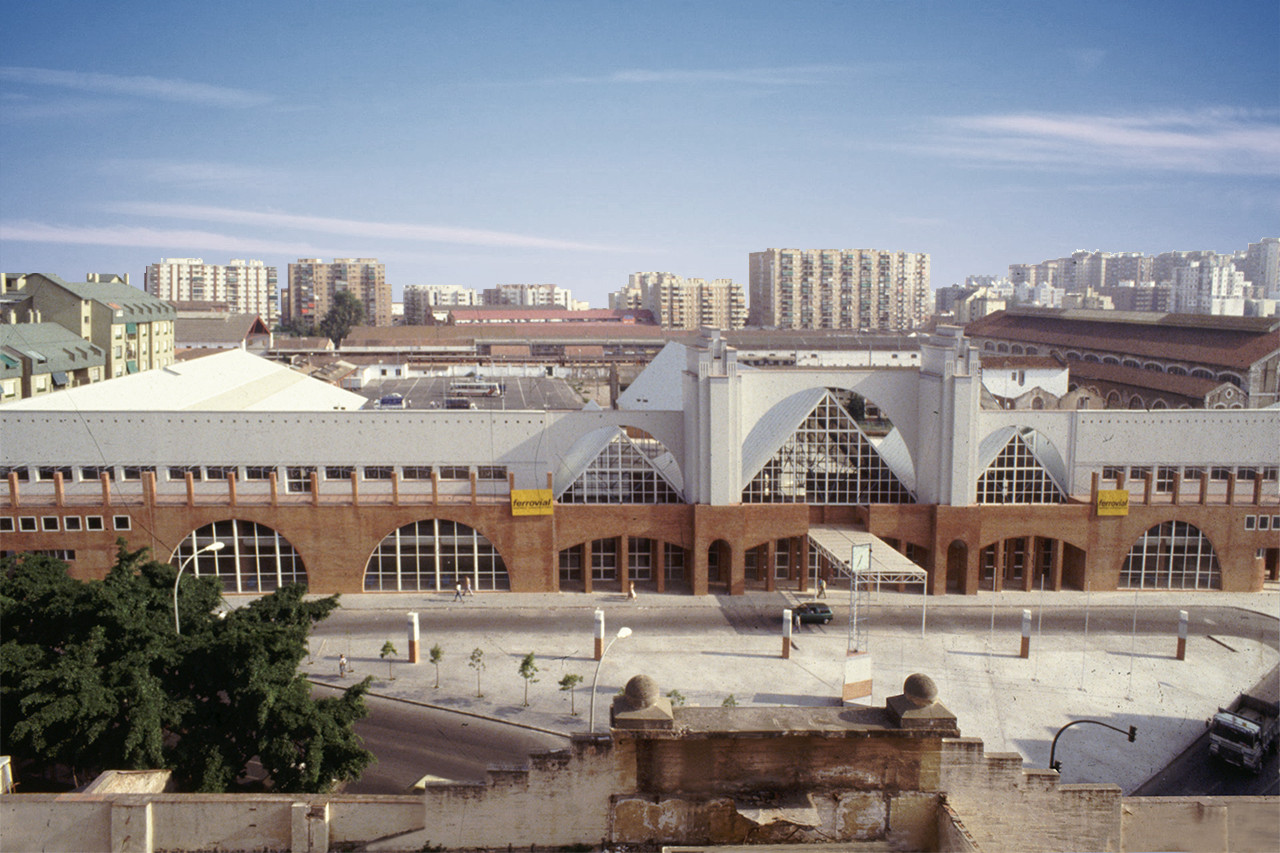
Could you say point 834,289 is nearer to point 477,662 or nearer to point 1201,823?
point 477,662

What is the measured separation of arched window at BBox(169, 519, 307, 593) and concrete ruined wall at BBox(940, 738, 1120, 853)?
111 feet

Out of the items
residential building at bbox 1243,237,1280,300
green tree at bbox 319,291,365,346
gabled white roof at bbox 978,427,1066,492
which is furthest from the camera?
green tree at bbox 319,291,365,346

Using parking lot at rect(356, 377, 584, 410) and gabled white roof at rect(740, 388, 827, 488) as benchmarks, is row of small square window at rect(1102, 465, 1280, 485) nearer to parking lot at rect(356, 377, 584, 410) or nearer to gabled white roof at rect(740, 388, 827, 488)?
gabled white roof at rect(740, 388, 827, 488)

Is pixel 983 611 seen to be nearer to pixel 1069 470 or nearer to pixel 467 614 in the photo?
pixel 1069 470

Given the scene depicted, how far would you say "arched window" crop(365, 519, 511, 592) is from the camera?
4381cm

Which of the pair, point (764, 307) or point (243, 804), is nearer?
point (243, 804)

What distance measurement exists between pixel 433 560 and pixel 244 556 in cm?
826

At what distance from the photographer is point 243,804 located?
17031 millimetres

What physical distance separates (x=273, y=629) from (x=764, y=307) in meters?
168

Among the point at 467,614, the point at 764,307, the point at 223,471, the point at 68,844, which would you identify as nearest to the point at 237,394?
the point at 223,471

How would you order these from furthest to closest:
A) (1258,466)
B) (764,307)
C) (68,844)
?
(764,307), (1258,466), (68,844)

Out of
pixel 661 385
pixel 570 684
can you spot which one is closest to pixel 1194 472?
pixel 661 385

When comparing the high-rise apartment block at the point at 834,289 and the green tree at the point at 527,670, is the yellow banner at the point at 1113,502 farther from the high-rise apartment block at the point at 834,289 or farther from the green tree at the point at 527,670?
the high-rise apartment block at the point at 834,289

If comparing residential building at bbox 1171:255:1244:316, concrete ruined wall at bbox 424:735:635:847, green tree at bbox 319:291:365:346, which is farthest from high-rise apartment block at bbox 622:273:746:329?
concrete ruined wall at bbox 424:735:635:847
